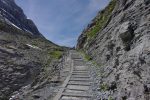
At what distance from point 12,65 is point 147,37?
30.5m

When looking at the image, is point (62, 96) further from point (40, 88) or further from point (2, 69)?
point (2, 69)

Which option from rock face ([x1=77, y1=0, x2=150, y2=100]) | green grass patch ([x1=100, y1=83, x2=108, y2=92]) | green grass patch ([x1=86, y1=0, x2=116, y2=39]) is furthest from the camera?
green grass patch ([x1=86, y1=0, x2=116, y2=39])

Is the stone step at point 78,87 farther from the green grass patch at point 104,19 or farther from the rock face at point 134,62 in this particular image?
the green grass patch at point 104,19

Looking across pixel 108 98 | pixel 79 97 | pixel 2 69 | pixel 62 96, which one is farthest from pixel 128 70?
pixel 2 69

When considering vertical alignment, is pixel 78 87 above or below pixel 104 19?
below

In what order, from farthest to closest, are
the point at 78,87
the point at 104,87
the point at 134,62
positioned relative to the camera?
the point at 78,87, the point at 104,87, the point at 134,62

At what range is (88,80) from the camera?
25.2 metres

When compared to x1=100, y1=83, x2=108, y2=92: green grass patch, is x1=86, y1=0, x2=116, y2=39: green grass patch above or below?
above

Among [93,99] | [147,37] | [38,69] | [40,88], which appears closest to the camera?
[147,37]

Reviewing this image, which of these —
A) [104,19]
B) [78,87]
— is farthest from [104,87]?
[104,19]

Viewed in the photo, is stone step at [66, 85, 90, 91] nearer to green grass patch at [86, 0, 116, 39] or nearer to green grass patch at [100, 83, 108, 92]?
green grass patch at [100, 83, 108, 92]

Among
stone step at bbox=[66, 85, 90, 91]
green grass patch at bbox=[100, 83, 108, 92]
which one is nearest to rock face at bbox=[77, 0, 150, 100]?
green grass patch at bbox=[100, 83, 108, 92]

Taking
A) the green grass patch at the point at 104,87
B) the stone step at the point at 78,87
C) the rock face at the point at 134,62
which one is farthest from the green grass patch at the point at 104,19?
the green grass patch at the point at 104,87

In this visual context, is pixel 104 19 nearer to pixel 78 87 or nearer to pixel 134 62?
pixel 78 87
